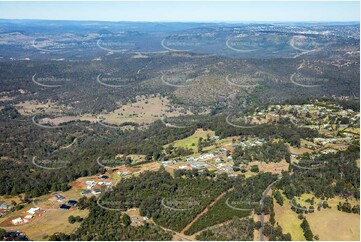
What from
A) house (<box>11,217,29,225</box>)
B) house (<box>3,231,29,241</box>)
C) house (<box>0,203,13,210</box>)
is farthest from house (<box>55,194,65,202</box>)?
house (<box>3,231,29,241</box>)

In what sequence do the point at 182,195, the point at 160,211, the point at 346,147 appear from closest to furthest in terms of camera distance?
the point at 160,211
the point at 182,195
the point at 346,147

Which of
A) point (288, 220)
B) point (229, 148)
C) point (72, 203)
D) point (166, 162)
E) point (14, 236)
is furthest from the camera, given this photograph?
point (229, 148)

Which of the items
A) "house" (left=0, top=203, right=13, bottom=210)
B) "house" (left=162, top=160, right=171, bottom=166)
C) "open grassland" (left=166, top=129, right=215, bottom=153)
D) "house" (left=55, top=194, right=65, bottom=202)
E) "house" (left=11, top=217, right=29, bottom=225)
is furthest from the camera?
"open grassland" (left=166, top=129, right=215, bottom=153)

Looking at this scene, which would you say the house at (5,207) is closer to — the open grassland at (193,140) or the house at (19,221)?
the house at (19,221)

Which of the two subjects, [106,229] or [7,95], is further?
[7,95]

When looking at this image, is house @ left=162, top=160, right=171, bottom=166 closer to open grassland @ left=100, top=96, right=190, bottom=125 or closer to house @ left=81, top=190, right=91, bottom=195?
house @ left=81, top=190, right=91, bottom=195

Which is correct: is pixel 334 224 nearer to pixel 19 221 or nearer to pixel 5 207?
pixel 19 221

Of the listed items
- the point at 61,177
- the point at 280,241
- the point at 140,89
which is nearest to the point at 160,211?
the point at 280,241

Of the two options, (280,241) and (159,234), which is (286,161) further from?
(159,234)

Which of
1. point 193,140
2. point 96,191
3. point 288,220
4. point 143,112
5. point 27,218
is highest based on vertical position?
point 96,191

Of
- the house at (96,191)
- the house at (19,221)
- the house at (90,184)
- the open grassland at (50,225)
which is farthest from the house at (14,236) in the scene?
the house at (90,184)

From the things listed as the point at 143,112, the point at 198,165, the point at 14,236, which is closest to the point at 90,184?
the point at 14,236
